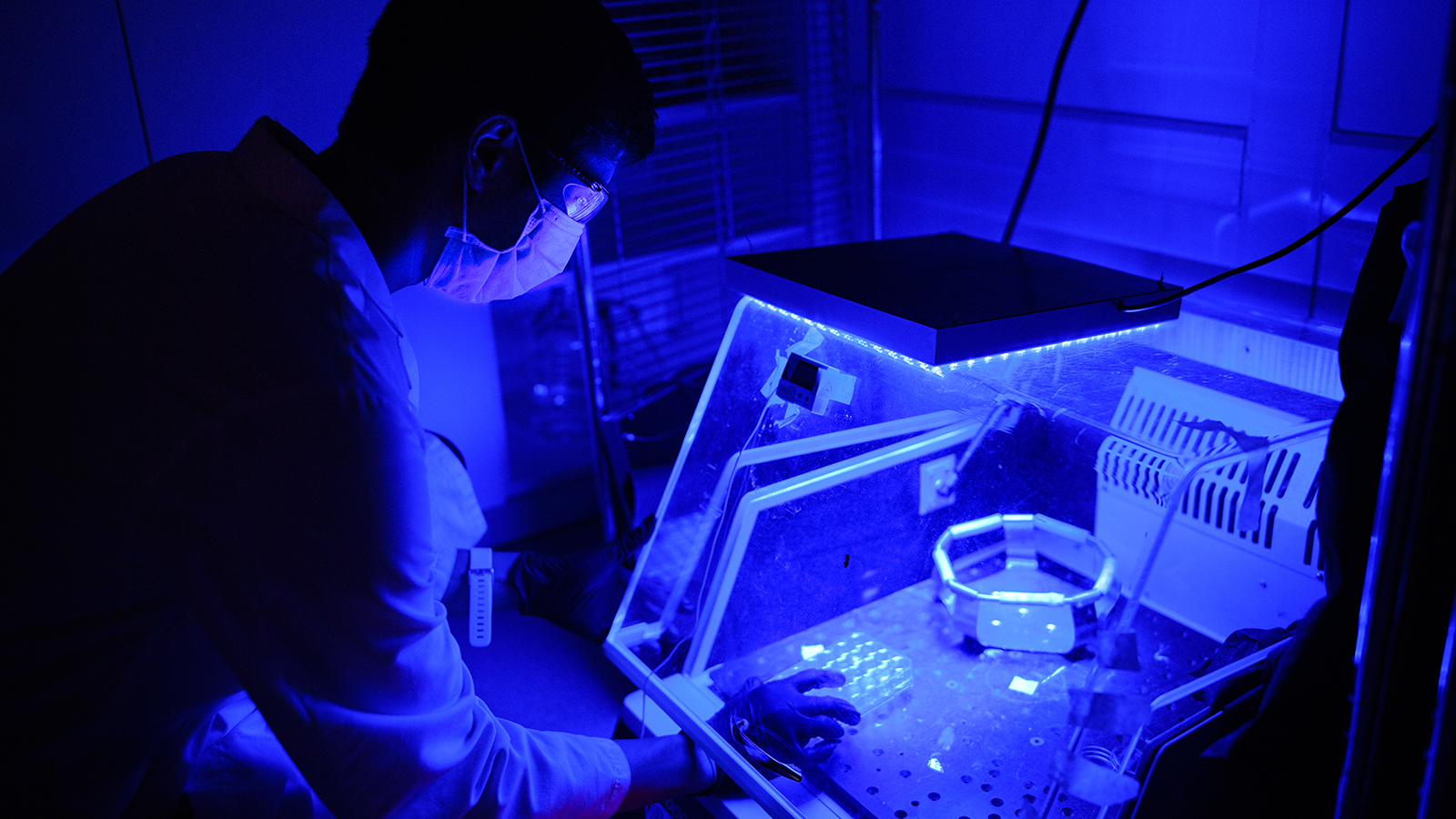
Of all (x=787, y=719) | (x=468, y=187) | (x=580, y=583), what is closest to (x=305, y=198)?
(x=468, y=187)

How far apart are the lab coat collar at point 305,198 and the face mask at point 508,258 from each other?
0.41 feet

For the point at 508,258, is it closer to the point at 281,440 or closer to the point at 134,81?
the point at 281,440

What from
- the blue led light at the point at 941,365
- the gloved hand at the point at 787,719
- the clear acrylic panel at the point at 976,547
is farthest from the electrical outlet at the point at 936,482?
the gloved hand at the point at 787,719

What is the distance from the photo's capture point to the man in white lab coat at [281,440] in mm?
877

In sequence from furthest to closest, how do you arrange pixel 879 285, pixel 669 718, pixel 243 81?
pixel 243 81
pixel 669 718
pixel 879 285

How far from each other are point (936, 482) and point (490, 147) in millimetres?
772

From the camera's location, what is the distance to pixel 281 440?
2.84ft

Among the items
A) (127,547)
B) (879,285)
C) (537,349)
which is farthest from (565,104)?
(537,349)

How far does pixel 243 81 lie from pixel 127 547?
1.47 metres

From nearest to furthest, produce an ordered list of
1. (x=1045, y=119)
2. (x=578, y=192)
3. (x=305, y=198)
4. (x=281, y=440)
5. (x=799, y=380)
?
(x=281, y=440), (x=305, y=198), (x=578, y=192), (x=799, y=380), (x=1045, y=119)

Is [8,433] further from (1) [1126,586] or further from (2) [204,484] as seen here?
(1) [1126,586]

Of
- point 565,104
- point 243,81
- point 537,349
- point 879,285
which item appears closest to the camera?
point 565,104

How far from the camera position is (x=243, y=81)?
203 cm

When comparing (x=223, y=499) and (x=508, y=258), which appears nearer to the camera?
(x=223, y=499)
